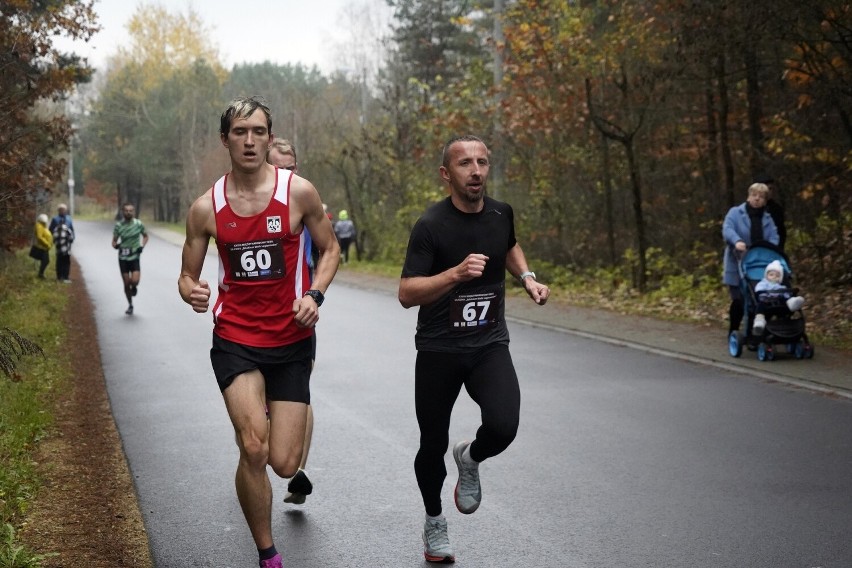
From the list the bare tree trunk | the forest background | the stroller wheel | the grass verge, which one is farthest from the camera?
the bare tree trunk

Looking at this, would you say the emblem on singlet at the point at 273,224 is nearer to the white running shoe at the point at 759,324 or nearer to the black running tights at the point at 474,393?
the black running tights at the point at 474,393

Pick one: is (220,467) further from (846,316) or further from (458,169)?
(846,316)

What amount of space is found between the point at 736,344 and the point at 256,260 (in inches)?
350

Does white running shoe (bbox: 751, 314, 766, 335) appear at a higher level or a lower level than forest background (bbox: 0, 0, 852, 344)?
lower

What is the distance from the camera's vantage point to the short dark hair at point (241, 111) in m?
5.05

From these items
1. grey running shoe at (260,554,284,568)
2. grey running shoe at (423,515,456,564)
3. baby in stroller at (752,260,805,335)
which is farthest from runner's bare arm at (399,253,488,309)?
baby in stroller at (752,260,805,335)

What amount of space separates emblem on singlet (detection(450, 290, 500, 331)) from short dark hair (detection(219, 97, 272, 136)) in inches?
45.3

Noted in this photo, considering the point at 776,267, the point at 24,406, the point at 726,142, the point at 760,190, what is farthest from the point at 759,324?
the point at 726,142

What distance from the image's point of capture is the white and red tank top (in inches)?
199

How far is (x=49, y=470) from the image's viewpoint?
292 inches

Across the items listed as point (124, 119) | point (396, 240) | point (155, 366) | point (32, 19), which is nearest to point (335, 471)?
point (155, 366)

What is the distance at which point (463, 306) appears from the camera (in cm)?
528

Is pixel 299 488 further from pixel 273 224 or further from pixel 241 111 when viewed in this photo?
pixel 241 111

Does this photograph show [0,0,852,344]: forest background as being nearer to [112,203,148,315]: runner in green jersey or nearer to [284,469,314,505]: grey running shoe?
[112,203,148,315]: runner in green jersey
